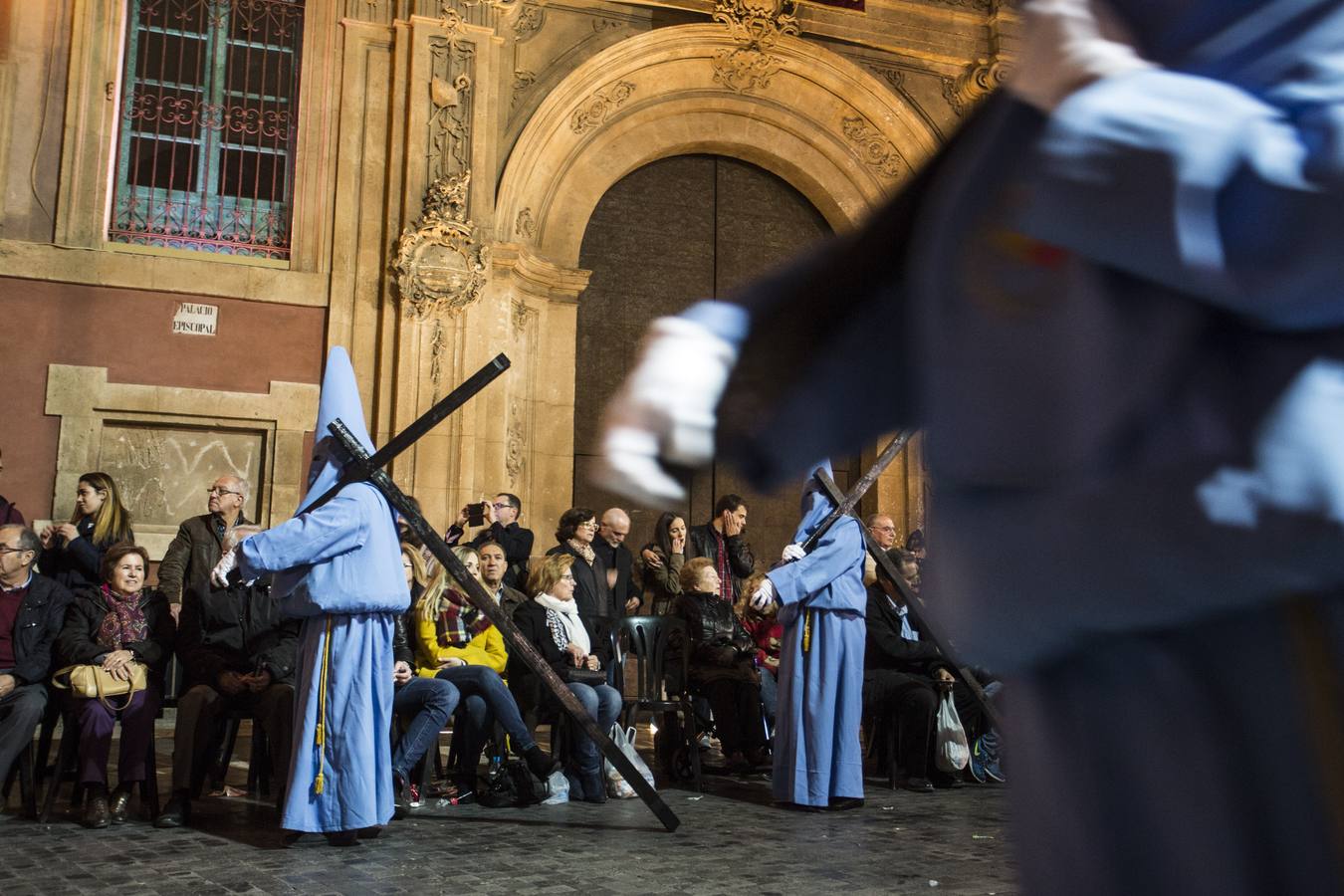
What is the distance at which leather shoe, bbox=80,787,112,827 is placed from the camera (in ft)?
20.2

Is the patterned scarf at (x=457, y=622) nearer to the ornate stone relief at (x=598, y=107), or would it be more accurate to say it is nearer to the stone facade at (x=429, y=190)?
the stone facade at (x=429, y=190)

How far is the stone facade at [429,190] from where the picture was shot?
11.8 metres

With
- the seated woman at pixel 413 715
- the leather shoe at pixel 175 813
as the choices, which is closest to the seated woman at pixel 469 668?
the seated woman at pixel 413 715

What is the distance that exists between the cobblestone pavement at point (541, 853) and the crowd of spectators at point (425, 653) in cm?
38

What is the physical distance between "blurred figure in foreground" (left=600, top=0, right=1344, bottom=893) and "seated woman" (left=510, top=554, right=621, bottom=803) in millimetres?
6445

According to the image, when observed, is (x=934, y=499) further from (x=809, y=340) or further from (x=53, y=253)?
(x=53, y=253)

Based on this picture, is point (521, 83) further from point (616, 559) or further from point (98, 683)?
point (98, 683)

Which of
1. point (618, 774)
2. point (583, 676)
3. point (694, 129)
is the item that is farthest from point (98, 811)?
point (694, 129)

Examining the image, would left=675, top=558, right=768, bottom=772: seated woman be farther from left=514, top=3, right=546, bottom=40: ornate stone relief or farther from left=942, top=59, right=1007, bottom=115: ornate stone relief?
left=942, top=59, right=1007, bottom=115: ornate stone relief

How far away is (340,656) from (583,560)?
10.7 ft

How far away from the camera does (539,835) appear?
617 cm

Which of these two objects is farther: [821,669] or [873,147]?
→ [873,147]

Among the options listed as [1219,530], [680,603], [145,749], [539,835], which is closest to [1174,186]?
[1219,530]

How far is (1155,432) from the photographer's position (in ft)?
3.38
